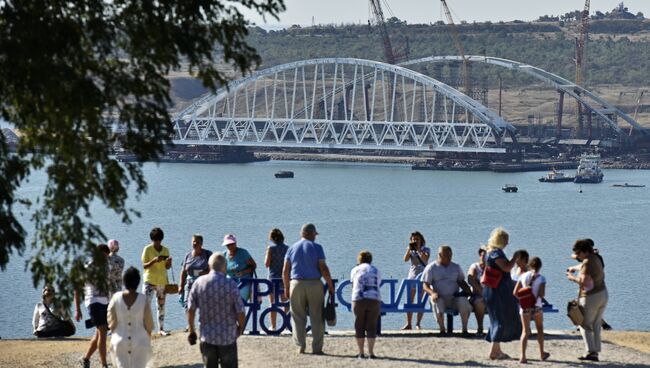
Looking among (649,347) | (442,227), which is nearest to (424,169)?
(442,227)

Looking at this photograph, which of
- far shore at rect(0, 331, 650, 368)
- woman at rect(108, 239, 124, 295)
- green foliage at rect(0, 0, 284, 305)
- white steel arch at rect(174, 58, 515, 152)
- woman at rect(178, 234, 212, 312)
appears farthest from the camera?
white steel arch at rect(174, 58, 515, 152)

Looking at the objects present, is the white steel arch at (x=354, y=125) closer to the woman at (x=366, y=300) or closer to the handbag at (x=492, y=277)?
the woman at (x=366, y=300)

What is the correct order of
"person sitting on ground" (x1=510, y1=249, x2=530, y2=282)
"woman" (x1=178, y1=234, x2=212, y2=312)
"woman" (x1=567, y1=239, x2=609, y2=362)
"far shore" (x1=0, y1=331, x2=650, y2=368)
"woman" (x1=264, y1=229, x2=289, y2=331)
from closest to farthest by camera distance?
"woman" (x1=567, y1=239, x2=609, y2=362)
"far shore" (x1=0, y1=331, x2=650, y2=368)
"person sitting on ground" (x1=510, y1=249, x2=530, y2=282)
"woman" (x1=178, y1=234, x2=212, y2=312)
"woman" (x1=264, y1=229, x2=289, y2=331)

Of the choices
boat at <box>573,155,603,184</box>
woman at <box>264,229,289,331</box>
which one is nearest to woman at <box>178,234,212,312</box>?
woman at <box>264,229,289,331</box>

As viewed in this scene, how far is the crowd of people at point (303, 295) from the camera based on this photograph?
1271cm

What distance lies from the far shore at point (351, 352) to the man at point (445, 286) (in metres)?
0.31

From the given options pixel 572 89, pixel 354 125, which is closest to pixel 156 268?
pixel 354 125

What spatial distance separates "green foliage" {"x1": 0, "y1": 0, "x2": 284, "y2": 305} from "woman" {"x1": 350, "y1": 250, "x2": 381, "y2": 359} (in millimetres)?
4068

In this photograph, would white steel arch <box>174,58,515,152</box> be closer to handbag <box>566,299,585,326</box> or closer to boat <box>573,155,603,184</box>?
boat <box>573,155,603,184</box>

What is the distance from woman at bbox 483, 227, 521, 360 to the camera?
14578mm

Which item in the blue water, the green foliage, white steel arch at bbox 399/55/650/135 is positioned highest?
the green foliage

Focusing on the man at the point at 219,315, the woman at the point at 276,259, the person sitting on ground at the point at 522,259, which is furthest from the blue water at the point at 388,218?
the man at the point at 219,315

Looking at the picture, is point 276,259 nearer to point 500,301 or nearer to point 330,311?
point 330,311

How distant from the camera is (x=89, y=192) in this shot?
10977mm
